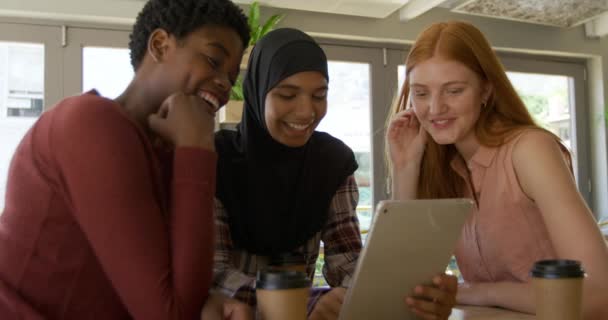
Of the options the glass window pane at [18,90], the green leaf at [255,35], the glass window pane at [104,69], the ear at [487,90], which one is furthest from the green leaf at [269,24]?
the ear at [487,90]

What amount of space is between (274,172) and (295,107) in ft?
0.67

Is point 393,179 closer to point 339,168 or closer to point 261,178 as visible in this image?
point 339,168

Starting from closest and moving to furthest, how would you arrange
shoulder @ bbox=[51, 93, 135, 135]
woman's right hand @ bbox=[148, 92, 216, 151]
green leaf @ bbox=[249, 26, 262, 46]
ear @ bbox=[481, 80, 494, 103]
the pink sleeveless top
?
shoulder @ bbox=[51, 93, 135, 135], woman's right hand @ bbox=[148, 92, 216, 151], the pink sleeveless top, ear @ bbox=[481, 80, 494, 103], green leaf @ bbox=[249, 26, 262, 46]

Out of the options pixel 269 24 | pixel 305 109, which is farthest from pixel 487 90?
pixel 269 24

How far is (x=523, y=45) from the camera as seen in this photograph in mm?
5152

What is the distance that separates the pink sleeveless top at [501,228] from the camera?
1415 mm

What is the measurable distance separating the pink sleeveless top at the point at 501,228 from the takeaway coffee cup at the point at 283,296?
2.79 ft

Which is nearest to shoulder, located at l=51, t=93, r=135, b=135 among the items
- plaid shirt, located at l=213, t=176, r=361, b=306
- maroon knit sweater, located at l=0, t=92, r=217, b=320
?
maroon knit sweater, located at l=0, t=92, r=217, b=320

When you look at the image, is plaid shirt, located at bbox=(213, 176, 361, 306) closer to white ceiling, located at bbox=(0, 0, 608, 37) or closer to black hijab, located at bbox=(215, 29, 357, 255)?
black hijab, located at bbox=(215, 29, 357, 255)

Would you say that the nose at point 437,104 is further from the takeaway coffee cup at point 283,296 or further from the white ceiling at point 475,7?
the white ceiling at point 475,7

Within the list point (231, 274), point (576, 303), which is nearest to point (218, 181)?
point (231, 274)

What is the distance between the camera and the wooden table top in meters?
1.11

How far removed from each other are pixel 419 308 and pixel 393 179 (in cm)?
76

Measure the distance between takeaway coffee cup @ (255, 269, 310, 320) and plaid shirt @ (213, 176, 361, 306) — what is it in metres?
0.63
